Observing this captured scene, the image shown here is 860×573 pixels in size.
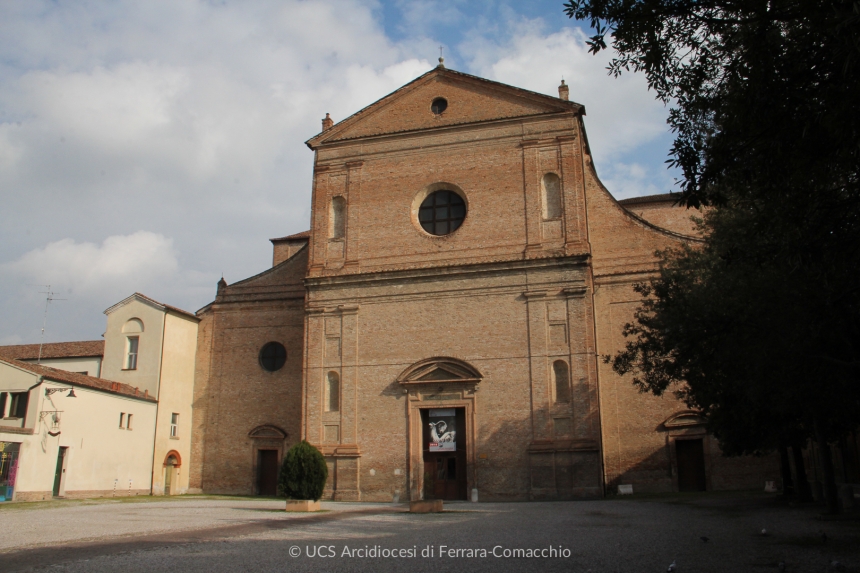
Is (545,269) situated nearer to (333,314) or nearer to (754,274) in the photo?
(333,314)

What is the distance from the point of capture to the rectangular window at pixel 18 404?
22.6 m

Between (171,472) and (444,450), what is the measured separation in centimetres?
1087

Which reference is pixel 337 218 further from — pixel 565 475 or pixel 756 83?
pixel 756 83

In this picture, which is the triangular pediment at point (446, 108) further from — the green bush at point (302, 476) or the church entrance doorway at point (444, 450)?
the green bush at point (302, 476)

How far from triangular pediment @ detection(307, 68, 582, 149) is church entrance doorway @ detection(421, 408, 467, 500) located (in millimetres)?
9992

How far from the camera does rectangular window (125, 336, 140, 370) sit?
27.4 meters

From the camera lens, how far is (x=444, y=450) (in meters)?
22.5

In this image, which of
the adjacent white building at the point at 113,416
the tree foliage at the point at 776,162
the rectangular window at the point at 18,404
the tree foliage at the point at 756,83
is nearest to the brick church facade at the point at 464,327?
the adjacent white building at the point at 113,416

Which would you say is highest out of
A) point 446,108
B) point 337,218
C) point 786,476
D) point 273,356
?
point 446,108

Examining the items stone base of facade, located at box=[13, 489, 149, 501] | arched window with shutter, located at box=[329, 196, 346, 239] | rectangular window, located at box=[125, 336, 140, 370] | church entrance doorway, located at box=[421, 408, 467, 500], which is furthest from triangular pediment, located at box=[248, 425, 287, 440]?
arched window with shutter, located at box=[329, 196, 346, 239]

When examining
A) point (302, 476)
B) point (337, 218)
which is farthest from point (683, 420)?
point (337, 218)

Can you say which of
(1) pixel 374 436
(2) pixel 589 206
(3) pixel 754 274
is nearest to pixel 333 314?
(1) pixel 374 436

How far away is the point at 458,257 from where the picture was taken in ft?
77.7

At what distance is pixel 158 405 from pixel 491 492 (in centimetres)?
1297
